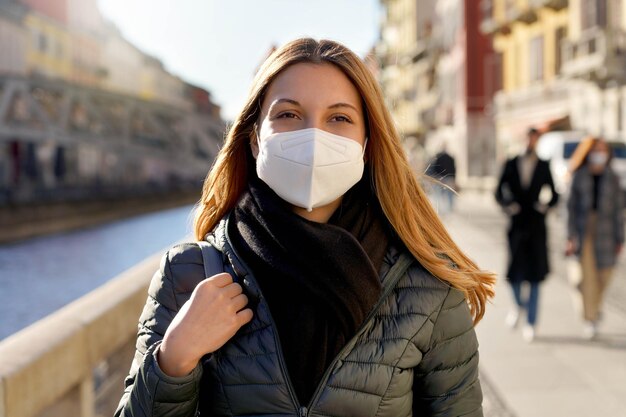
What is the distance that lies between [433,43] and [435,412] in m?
51.7

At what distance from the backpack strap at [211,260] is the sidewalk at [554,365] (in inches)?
65.4

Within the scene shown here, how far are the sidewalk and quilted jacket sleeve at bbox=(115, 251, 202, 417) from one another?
68.3 inches

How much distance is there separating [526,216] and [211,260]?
5.69 m

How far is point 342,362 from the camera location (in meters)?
1.71

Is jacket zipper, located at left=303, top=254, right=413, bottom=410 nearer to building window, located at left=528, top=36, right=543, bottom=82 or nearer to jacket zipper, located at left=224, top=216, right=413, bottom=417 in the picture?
jacket zipper, located at left=224, top=216, right=413, bottom=417

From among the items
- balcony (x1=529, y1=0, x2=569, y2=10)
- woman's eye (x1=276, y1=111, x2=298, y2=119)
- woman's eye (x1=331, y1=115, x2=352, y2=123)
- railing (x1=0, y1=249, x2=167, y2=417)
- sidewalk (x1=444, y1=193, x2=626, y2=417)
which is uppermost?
balcony (x1=529, y1=0, x2=569, y2=10)

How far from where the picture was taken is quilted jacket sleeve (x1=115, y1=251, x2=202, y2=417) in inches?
65.6

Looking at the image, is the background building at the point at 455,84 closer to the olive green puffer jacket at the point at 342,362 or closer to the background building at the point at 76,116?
the background building at the point at 76,116

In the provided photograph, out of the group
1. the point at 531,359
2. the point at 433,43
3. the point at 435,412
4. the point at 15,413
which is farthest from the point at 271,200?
the point at 433,43

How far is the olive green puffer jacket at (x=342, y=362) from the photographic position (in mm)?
1684

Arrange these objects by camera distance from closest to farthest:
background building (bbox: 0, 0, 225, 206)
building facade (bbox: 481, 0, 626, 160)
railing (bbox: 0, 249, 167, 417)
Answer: railing (bbox: 0, 249, 167, 417) < building facade (bbox: 481, 0, 626, 160) < background building (bbox: 0, 0, 225, 206)

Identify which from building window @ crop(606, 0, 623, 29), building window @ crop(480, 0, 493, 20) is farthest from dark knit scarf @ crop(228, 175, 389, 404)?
building window @ crop(480, 0, 493, 20)

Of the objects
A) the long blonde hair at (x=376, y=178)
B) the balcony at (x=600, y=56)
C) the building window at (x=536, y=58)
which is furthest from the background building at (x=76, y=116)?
the long blonde hair at (x=376, y=178)

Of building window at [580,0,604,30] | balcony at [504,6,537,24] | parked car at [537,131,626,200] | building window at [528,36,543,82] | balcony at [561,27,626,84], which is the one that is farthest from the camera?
building window at [528,36,543,82]
